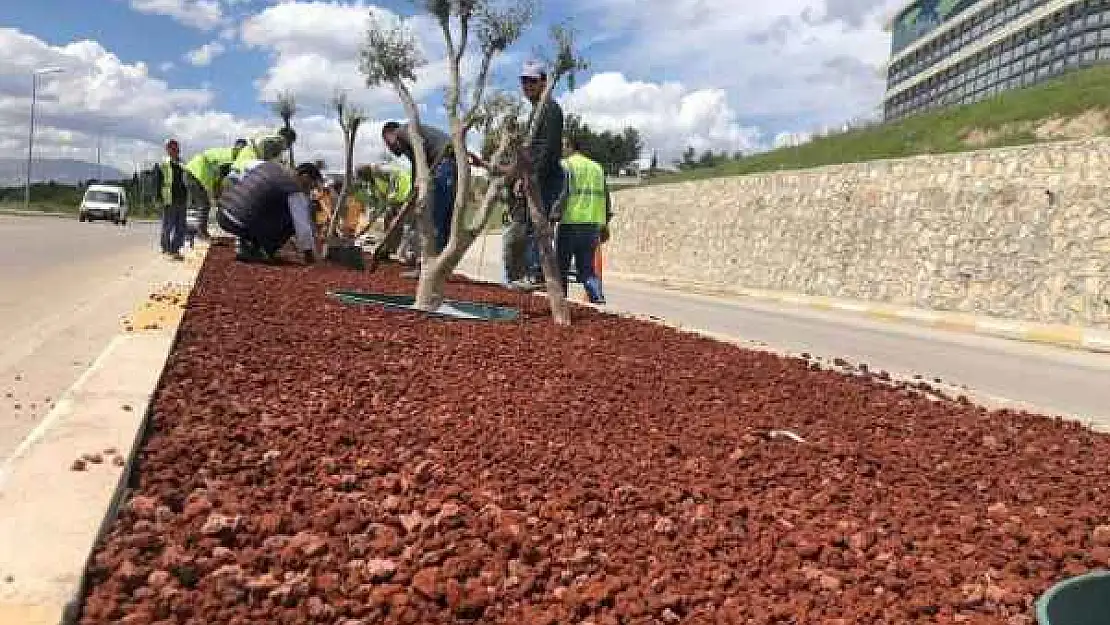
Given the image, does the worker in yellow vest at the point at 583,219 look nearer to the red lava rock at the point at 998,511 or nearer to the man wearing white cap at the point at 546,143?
the man wearing white cap at the point at 546,143

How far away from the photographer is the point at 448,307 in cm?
781

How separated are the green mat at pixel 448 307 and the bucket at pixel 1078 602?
15.8 ft

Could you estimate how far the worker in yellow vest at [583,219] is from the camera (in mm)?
10172

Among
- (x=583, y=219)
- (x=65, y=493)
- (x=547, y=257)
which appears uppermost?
(x=583, y=219)

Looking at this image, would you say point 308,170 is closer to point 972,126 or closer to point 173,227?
point 173,227

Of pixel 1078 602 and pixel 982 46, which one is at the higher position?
pixel 982 46

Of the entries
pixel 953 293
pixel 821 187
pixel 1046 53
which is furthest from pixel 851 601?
pixel 1046 53

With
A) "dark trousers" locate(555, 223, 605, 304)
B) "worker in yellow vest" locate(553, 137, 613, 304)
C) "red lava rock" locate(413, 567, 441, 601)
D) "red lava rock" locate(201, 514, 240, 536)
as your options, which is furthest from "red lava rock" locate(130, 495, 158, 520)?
"dark trousers" locate(555, 223, 605, 304)

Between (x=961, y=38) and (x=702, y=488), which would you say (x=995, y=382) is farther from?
(x=961, y=38)

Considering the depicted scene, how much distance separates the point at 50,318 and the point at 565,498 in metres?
6.97

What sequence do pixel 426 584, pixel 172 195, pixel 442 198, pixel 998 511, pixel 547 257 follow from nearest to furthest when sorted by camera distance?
pixel 426 584, pixel 998 511, pixel 547 257, pixel 442 198, pixel 172 195

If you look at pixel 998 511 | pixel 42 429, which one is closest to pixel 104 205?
pixel 42 429

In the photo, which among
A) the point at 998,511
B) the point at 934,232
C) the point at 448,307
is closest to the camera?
the point at 998,511

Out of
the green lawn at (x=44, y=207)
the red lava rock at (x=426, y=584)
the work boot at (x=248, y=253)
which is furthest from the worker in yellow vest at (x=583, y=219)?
the green lawn at (x=44, y=207)
